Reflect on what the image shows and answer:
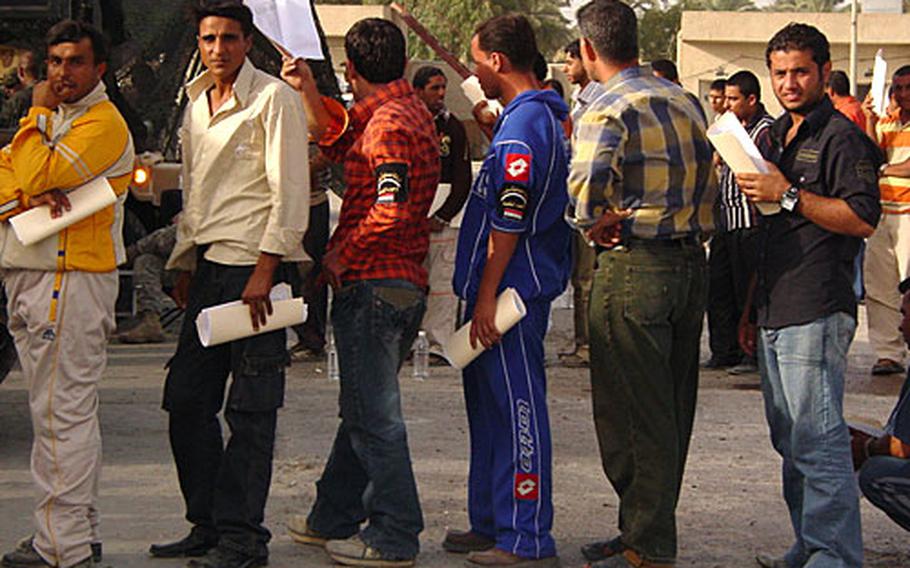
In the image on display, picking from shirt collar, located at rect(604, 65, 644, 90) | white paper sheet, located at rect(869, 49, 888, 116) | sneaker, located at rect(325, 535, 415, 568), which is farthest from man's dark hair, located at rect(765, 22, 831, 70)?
white paper sheet, located at rect(869, 49, 888, 116)

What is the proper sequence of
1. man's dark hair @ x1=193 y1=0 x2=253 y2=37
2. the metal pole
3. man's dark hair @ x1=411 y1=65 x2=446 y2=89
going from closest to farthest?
man's dark hair @ x1=193 y1=0 x2=253 y2=37 < man's dark hair @ x1=411 y1=65 x2=446 y2=89 < the metal pole

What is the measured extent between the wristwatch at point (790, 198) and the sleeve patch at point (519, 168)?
0.94 m

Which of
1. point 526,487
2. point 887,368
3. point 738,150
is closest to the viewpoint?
point 738,150

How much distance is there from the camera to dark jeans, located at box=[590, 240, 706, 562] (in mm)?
5516

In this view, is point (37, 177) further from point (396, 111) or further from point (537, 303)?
point (537, 303)

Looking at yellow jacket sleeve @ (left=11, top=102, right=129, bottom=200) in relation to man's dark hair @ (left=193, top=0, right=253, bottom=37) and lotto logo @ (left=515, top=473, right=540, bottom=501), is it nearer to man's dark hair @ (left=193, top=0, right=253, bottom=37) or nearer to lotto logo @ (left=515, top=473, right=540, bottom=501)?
man's dark hair @ (left=193, top=0, right=253, bottom=37)

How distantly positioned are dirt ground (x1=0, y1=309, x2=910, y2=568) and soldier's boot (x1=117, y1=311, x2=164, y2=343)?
0.98 meters

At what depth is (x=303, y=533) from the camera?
607 cm

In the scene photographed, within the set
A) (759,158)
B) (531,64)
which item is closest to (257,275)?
(531,64)

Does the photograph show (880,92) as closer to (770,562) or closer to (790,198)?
(770,562)

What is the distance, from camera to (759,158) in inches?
214

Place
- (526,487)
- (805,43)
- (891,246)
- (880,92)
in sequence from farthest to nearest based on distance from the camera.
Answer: (880,92) → (891,246) → (526,487) → (805,43)

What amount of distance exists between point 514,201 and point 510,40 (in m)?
0.68

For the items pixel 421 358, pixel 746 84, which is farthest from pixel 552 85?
pixel 421 358
